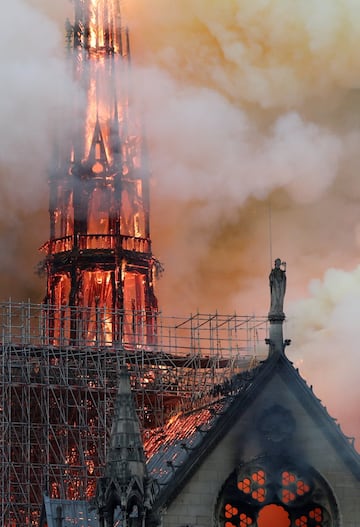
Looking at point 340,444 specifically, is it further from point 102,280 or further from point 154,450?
point 102,280

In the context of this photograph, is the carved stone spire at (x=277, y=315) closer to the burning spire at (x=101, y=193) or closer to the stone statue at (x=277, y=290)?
the stone statue at (x=277, y=290)

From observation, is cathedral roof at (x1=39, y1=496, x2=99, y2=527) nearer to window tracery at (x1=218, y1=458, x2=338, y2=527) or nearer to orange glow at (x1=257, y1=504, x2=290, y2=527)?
orange glow at (x1=257, y1=504, x2=290, y2=527)

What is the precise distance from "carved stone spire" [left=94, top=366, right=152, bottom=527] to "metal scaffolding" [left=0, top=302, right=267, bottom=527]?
42.9m

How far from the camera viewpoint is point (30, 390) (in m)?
96.5

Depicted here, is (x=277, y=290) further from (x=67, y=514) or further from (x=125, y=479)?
(x=67, y=514)

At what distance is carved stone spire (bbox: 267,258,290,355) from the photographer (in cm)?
5034

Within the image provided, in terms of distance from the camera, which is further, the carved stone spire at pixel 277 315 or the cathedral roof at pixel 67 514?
the cathedral roof at pixel 67 514

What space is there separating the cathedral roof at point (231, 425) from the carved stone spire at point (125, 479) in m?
1.17

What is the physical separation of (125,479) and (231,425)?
4209 mm

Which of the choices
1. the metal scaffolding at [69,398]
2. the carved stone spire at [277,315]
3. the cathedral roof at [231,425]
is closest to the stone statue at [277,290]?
the carved stone spire at [277,315]

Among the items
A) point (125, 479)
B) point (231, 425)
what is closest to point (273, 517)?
point (231, 425)

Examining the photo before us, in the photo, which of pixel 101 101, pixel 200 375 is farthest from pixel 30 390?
pixel 101 101

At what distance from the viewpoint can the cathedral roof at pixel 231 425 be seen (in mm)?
48688

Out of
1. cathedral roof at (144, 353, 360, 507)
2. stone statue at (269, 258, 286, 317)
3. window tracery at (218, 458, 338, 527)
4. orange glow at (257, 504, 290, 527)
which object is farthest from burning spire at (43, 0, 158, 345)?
window tracery at (218, 458, 338, 527)
